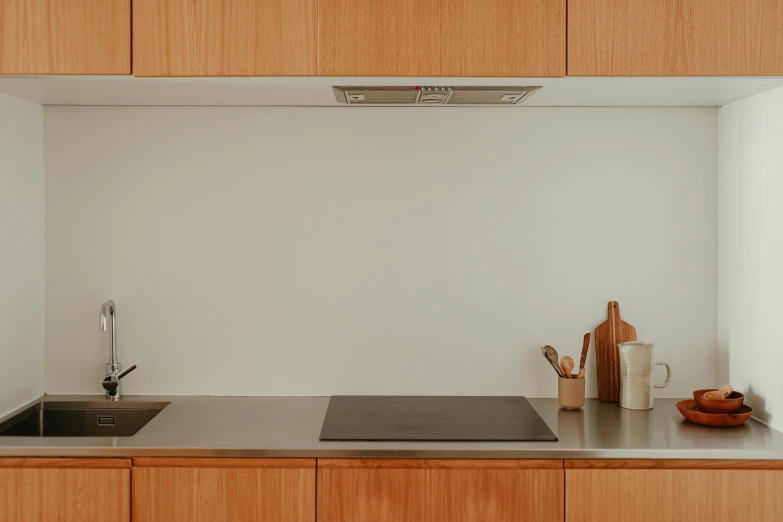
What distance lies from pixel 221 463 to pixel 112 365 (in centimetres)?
72

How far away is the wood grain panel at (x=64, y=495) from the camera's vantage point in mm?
1802

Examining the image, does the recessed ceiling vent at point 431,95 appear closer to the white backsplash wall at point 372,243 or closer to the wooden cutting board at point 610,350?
the white backsplash wall at point 372,243

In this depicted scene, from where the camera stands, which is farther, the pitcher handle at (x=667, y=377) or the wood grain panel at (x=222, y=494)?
the pitcher handle at (x=667, y=377)

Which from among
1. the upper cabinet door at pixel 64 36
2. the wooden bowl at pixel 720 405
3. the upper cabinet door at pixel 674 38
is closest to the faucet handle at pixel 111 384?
the upper cabinet door at pixel 64 36

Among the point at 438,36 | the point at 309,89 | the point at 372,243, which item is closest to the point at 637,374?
the point at 372,243

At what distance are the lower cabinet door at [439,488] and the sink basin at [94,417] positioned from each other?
0.81 metres

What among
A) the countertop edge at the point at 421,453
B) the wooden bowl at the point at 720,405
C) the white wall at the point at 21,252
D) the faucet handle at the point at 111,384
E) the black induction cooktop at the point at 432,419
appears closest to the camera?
the countertop edge at the point at 421,453

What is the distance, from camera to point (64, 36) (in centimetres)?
191

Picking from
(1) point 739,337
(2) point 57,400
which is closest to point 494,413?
(1) point 739,337

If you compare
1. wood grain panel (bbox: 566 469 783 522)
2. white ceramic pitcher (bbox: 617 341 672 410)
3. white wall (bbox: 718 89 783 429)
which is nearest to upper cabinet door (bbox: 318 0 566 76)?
white wall (bbox: 718 89 783 429)

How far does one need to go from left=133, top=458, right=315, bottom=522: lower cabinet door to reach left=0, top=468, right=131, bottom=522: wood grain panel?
0.05m

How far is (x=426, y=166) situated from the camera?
7.80ft

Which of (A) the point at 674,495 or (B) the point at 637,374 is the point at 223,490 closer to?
(A) the point at 674,495

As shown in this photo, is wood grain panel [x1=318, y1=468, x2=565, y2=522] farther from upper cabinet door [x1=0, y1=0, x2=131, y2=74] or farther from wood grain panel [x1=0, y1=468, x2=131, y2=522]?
upper cabinet door [x1=0, y1=0, x2=131, y2=74]
